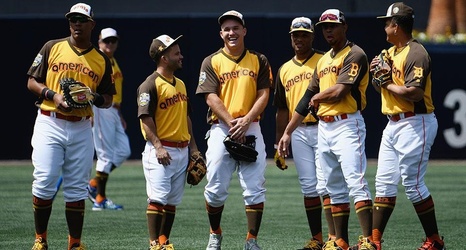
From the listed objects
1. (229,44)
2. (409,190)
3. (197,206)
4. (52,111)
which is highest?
(229,44)

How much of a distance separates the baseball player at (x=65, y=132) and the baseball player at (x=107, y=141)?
12.9 ft

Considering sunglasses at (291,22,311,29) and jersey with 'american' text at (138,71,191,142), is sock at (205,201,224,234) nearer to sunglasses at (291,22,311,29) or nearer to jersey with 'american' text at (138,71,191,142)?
jersey with 'american' text at (138,71,191,142)

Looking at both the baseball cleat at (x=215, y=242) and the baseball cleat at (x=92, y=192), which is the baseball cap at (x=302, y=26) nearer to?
the baseball cleat at (x=215, y=242)

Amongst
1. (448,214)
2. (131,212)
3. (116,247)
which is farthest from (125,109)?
(116,247)

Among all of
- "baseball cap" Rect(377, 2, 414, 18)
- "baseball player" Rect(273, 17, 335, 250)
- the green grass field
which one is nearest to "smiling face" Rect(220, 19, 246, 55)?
"baseball player" Rect(273, 17, 335, 250)

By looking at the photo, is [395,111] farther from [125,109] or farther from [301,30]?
[125,109]

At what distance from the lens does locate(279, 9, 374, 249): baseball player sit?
8805 mm

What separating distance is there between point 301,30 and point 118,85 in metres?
5.01

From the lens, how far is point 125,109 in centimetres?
2002

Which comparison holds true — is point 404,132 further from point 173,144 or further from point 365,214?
point 173,144

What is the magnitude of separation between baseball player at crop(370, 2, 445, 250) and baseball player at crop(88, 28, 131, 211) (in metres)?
4.93

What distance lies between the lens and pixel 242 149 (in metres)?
9.13

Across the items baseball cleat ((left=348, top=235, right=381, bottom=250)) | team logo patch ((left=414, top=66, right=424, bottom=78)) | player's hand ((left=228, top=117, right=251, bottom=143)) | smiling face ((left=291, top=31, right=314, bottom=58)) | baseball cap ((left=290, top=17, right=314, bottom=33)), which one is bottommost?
baseball cleat ((left=348, top=235, right=381, bottom=250))

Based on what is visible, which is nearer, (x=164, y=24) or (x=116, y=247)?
(x=116, y=247)
